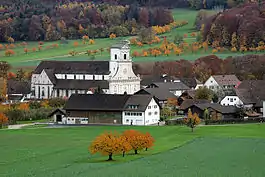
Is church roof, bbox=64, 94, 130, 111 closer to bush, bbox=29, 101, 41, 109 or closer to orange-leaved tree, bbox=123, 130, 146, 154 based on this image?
bush, bbox=29, 101, 41, 109

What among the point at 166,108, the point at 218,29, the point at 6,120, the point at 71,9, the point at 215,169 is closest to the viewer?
the point at 215,169

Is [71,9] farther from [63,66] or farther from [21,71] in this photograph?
[63,66]

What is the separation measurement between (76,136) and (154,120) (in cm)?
1259

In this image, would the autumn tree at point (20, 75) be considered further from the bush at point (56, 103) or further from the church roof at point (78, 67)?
the bush at point (56, 103)

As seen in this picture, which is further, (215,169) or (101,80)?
(101,80)

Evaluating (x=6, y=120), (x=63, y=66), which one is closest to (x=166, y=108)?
(x=6, y=120)

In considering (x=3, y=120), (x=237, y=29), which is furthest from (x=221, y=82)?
(x=237, y=29)

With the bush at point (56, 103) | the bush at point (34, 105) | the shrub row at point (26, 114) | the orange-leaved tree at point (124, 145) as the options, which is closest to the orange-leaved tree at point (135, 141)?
the orange-leaved tree at point (124, 145)

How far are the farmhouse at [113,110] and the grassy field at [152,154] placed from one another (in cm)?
494

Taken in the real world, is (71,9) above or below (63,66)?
above

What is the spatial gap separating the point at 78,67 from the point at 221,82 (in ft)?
53.5

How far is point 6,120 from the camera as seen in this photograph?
73812 millimetres

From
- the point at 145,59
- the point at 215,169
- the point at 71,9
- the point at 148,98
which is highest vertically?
the point at 71,9

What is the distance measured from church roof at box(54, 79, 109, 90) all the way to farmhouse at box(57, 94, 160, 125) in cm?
2014
